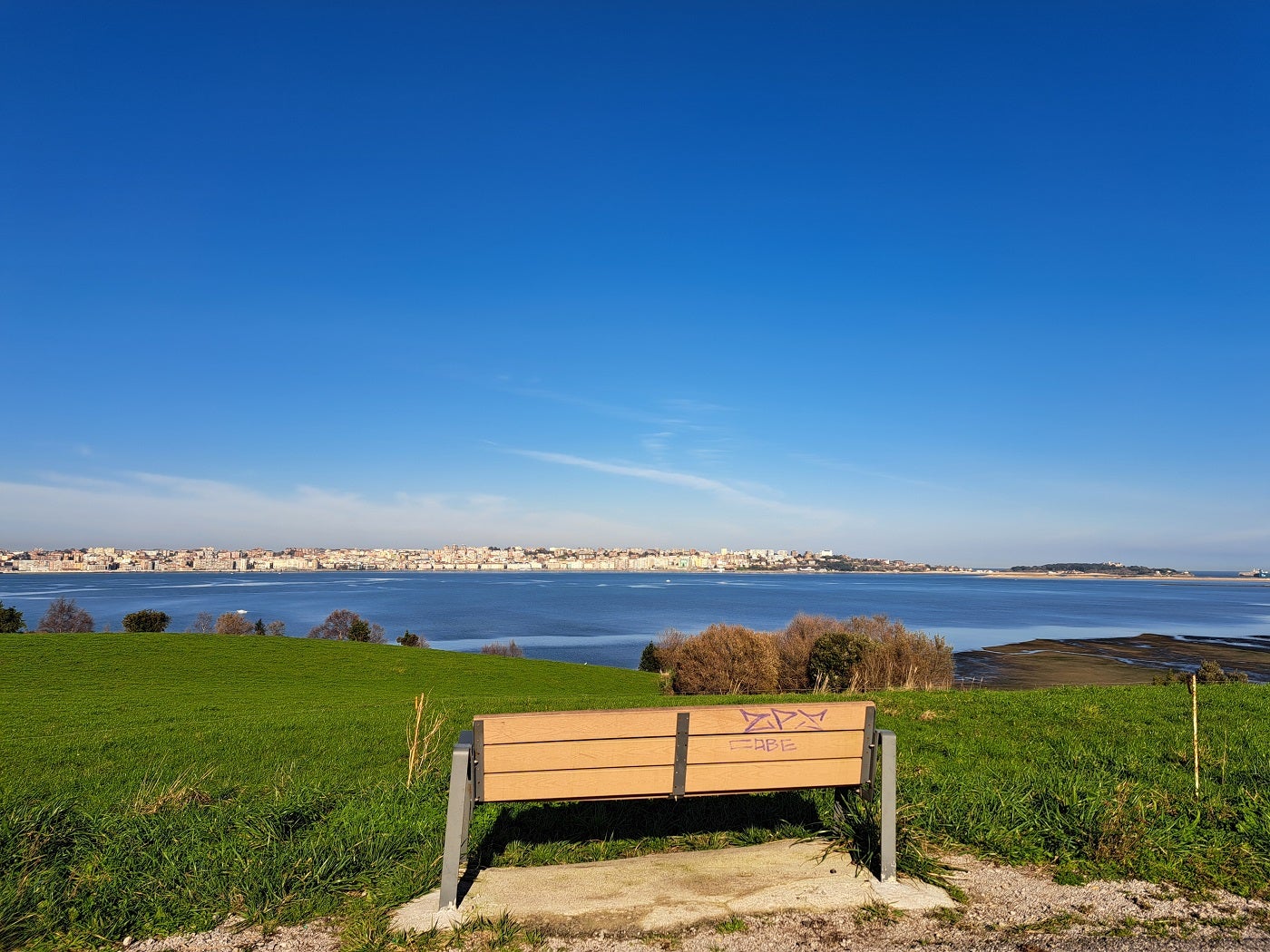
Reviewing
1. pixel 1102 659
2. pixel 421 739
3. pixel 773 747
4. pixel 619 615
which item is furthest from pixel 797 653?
pixel 619 615

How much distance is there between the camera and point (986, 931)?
3.22 meters

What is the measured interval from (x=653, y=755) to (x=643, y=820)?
5.00ft

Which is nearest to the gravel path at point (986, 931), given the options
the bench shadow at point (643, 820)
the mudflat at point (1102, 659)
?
the bench shadow at point (643, 820)

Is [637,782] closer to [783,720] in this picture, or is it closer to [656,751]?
[656,751]

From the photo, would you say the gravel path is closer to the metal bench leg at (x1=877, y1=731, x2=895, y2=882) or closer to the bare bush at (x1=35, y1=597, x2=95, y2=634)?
the metal bench leg at (x1=877, y1=731, x2=895, y2=882)

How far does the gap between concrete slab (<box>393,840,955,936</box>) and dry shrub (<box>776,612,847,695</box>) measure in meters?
25.4

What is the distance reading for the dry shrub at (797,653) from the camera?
29.4m

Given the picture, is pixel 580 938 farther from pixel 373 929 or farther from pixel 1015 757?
pixel 1015 757

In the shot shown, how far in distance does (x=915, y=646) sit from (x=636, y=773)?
97.9 feet

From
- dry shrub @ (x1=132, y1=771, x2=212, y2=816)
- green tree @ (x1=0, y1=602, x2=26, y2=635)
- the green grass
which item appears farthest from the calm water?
dry shrub @ (x1=132, y1=771, x2=212, y2=816)

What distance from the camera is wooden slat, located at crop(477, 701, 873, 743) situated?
11.6 ft

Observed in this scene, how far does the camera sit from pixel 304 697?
1791 centimetres

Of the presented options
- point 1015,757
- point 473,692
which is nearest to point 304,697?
point 473,692

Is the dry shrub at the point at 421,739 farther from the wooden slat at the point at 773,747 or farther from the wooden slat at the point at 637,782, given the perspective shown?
the wooden slat at the point at 773,747
